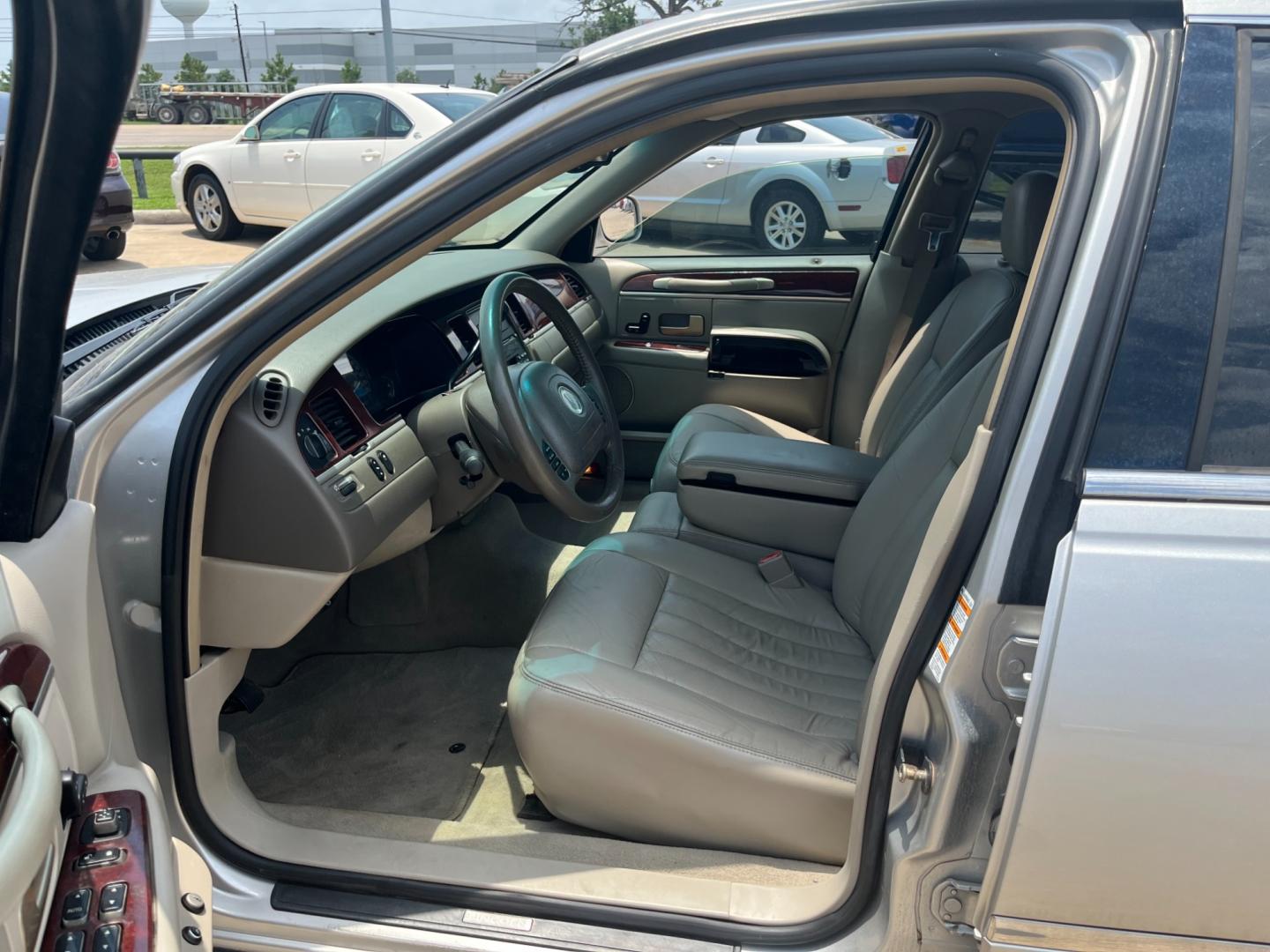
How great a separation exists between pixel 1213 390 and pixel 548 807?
1202 millimetres

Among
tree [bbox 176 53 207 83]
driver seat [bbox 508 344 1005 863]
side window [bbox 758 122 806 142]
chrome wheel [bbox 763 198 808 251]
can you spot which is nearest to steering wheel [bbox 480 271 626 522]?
driver seat [bbox 508 344 1005 863]

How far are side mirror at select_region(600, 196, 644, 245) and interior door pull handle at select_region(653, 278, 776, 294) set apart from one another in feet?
0.82

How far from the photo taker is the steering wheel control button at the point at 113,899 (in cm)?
96

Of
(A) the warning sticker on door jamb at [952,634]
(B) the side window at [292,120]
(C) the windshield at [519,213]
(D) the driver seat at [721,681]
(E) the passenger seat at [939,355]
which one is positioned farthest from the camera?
(B) the side window at [292,120]

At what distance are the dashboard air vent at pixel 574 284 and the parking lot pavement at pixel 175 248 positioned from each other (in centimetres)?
514

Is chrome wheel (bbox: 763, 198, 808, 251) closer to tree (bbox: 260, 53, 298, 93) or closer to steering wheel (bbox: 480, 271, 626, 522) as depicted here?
steering wheel (bbox: 480, 271, 626, 522)

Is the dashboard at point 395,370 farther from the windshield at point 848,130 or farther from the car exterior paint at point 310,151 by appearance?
the car exterior paint at point 310,151

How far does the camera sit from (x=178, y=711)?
1449 mm

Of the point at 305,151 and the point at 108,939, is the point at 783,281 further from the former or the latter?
the point at 305,151

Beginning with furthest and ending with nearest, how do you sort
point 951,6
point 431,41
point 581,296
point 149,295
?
point 431,41, point 581,296, point 149,295, point 951,6

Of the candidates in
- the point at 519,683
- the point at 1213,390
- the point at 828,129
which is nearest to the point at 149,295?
the point at 519,683

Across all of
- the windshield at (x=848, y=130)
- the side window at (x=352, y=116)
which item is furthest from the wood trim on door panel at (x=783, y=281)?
the side window at (x=352, y=116)

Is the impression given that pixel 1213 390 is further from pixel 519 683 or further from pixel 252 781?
pixel 252 781

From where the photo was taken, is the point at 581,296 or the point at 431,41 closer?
the point at 581,296
